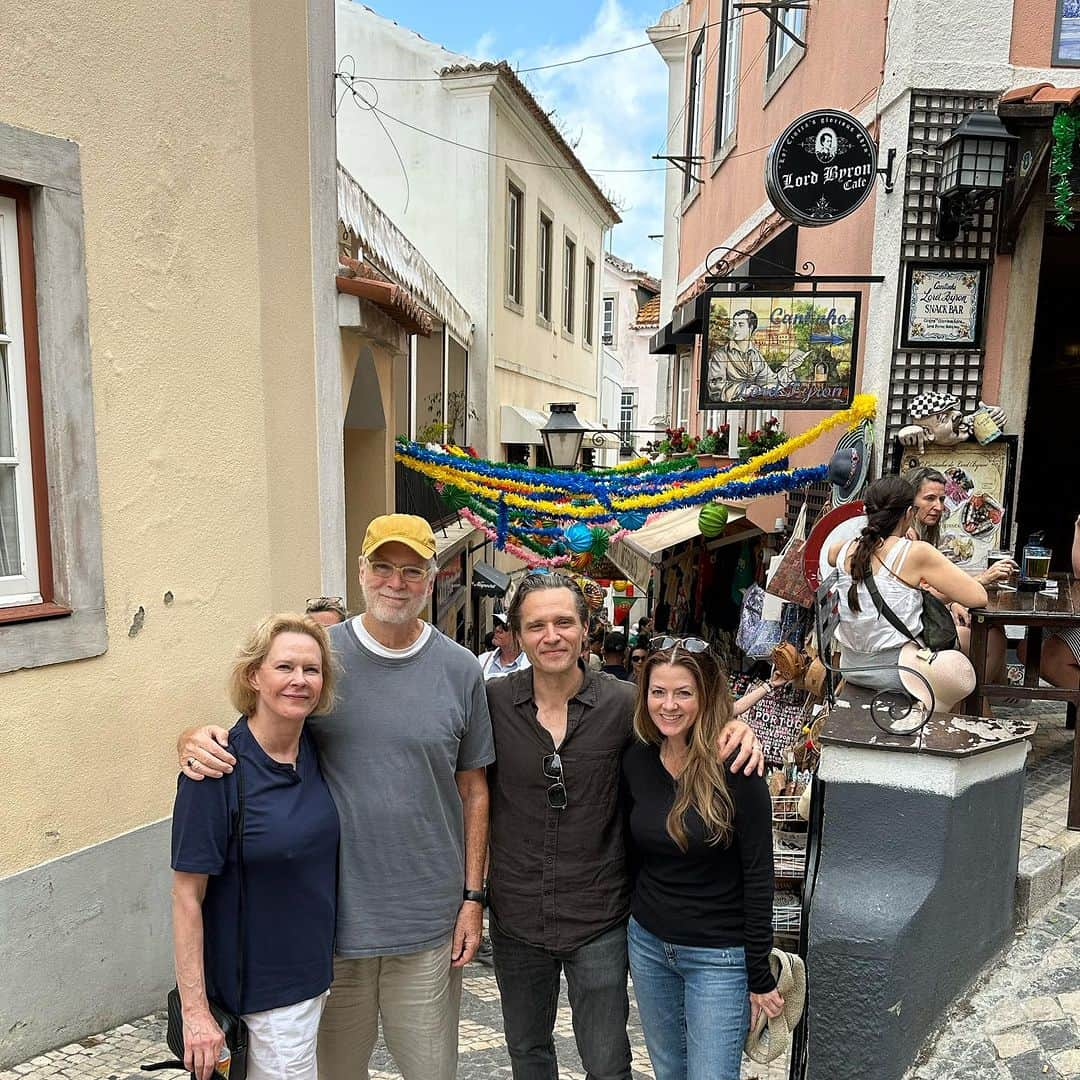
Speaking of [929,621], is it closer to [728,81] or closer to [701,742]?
[701,742]

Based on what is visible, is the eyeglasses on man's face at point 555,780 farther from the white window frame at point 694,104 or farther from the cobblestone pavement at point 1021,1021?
the white window frame at point 694,104

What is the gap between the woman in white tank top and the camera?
3771mm

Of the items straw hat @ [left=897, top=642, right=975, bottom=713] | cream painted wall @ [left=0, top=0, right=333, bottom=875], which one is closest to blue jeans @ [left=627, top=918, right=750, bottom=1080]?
straw hat @ [left=897, top=642, right=975, bottom=713]

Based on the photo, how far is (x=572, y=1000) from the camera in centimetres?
277

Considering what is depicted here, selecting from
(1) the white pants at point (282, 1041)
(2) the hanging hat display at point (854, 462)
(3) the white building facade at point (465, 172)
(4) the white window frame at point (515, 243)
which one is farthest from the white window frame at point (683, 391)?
(1) the white pants at point (282, 1041)

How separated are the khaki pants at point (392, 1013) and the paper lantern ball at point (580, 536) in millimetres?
5553

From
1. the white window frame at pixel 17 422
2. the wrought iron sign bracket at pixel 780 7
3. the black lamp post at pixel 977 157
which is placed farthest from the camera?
the wrought iron sign bracket at pixel 780 7

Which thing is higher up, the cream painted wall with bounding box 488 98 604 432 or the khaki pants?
the cream painted wall with bounding box 488 98 604 432

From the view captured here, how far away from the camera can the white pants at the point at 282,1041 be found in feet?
7.82

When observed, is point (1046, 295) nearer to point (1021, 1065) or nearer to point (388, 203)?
point (1021, 1065)

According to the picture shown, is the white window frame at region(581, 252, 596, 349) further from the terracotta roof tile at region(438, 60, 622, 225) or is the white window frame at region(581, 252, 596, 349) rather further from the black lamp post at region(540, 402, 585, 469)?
the black lamp post at region(540, 402, 585, 469)

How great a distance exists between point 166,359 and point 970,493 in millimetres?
5002

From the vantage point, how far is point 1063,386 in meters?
9.58

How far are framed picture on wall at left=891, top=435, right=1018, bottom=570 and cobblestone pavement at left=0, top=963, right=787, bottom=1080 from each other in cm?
369
